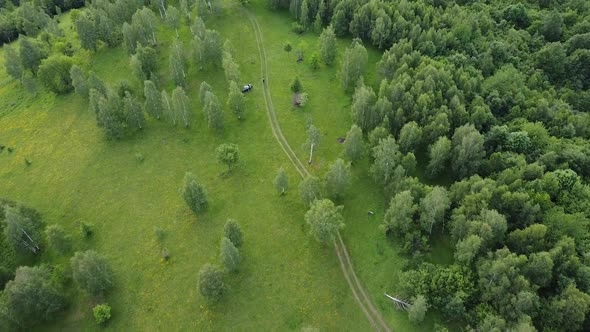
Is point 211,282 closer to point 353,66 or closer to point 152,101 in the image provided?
point 152,101

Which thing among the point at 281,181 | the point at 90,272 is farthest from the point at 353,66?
the point at 90,272

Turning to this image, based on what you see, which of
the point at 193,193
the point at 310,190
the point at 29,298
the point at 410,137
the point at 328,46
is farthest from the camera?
the point at 328,46

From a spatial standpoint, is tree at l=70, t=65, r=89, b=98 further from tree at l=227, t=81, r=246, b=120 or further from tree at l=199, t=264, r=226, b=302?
tree at l=199, t=264, r=226, b=302

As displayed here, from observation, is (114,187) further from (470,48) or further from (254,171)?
(470,48)

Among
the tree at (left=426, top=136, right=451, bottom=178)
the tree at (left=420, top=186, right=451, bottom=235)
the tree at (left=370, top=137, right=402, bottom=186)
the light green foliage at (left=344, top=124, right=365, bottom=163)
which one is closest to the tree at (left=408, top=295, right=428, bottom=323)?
the tree at (left=420, top=186, right=451, bottom=235)

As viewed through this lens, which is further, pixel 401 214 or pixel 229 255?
pixel 401 214

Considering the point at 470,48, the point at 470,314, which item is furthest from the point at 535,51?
the point at 470,314

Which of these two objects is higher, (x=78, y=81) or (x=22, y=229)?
(x=78, y=81)
